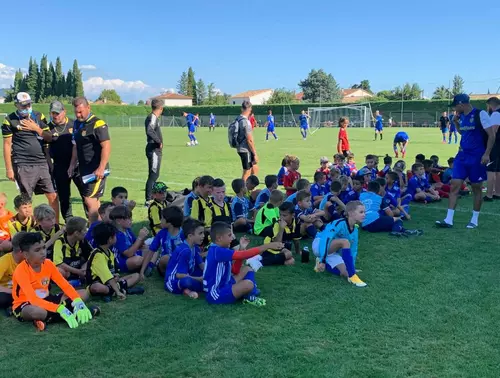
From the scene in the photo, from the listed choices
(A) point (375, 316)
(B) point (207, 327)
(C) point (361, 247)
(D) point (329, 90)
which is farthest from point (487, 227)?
(D) point (329, 90)

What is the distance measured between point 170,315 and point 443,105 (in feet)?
183

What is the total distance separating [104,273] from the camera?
4.93 meters

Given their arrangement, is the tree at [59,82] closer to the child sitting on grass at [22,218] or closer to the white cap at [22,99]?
the white cap at [22,99]

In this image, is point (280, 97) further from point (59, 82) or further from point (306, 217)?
point (306, 217)

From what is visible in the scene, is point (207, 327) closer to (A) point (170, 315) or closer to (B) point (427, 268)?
(A) point (170, 315)

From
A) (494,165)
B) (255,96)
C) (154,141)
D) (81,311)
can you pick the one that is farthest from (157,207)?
(255,96)

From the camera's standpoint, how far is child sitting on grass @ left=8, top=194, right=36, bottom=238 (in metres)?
5.89

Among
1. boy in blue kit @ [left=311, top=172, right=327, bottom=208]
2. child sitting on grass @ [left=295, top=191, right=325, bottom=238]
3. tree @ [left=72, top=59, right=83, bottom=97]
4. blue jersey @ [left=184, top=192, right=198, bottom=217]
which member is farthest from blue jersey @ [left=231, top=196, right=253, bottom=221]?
tree @ [left=72, top=59, right=83, bottom=97]

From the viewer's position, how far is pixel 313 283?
212 inches

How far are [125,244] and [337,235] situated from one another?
2622 mm

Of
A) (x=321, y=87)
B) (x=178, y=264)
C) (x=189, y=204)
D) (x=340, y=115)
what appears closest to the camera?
(x=178, y=264)

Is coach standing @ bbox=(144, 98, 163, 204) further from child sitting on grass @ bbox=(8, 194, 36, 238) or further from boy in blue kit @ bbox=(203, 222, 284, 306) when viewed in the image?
boy in blue kit @ bbox=(203, 222, 284, 306)

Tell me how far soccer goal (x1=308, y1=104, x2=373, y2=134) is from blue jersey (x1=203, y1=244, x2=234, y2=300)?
5106 centimetres

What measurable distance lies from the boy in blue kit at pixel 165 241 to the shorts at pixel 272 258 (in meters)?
1.13
